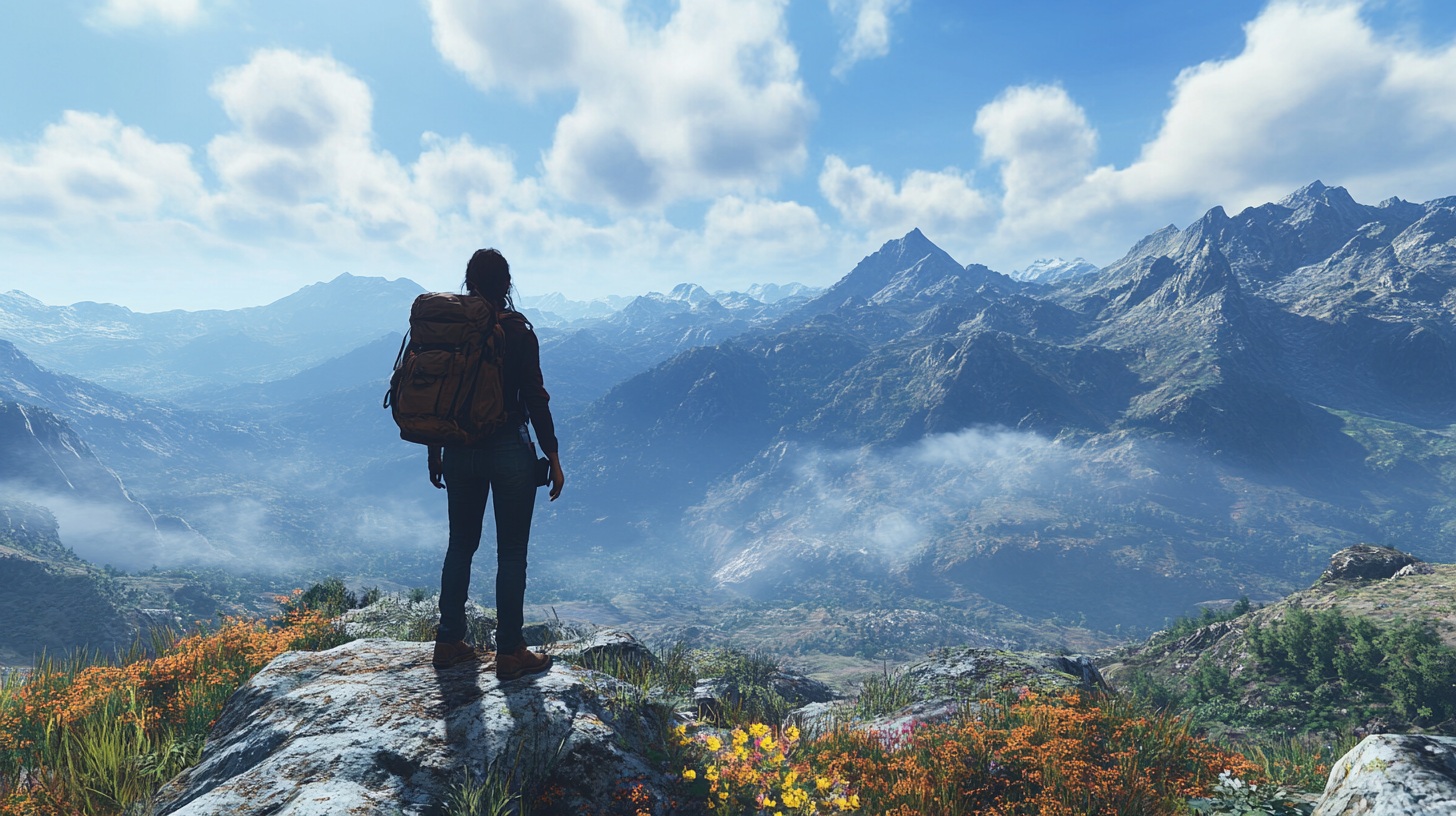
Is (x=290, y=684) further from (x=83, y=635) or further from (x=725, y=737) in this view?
(x=83, y=635)

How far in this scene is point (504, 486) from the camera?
6.00 meters

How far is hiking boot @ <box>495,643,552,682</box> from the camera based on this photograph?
5922 millimetres

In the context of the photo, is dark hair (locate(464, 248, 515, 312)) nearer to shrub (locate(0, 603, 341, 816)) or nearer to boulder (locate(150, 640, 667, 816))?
boulder (locate(150, 640, 667, 816))

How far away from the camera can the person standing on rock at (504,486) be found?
599cm

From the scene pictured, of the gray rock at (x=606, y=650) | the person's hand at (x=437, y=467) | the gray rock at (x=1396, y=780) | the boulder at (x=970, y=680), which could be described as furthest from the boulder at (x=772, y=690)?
the gray rock at (x=1396, y=780)

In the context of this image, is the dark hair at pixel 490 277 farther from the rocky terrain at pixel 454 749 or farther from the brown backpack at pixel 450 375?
the rocky terrain at pixel 454 749

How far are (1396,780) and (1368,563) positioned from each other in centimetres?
7267

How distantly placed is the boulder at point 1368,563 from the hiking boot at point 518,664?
231 feet

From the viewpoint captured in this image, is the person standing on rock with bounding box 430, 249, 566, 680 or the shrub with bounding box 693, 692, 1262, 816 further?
the person standing on rock with bounding box 430, 249, 566, 680

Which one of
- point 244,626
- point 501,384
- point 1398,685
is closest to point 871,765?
point 501,384

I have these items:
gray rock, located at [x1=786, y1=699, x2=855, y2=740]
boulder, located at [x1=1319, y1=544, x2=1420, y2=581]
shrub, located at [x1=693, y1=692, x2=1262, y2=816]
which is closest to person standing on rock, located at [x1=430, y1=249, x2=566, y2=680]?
shrub, located at [x1=693, y1=692, x2=1262, y2=816]

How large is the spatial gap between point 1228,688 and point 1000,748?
6027 cm

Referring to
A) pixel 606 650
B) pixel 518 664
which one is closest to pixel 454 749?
pixel 518 664

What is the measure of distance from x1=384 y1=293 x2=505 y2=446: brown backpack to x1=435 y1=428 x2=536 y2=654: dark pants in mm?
325
